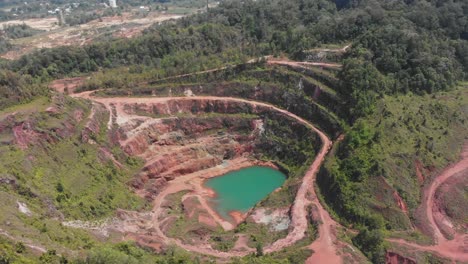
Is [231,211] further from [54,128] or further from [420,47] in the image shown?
[420,47]

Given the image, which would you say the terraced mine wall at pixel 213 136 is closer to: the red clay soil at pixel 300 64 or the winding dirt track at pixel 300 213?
the winding dirt track at pixel 300 213

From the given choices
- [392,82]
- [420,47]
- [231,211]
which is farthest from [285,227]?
[420,47]

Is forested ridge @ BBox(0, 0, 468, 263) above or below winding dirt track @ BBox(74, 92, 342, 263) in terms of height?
above

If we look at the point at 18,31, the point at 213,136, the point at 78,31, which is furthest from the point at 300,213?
the point at 18,31

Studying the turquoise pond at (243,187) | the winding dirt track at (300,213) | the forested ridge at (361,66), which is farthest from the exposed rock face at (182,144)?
the forested ridge at (361,66)

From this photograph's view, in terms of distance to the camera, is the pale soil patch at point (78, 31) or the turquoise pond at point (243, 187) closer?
the turquoise pond at point (243, 187)

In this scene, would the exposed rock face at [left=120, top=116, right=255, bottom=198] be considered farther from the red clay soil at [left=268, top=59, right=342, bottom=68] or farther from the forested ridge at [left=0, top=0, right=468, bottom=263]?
A: the red clay soil at [left=268, top=59, right=342, bottom=68]

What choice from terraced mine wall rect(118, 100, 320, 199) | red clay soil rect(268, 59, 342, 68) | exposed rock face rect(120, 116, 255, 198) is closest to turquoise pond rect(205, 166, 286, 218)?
terraced mine wall rect(118, 100, 320, 199)
